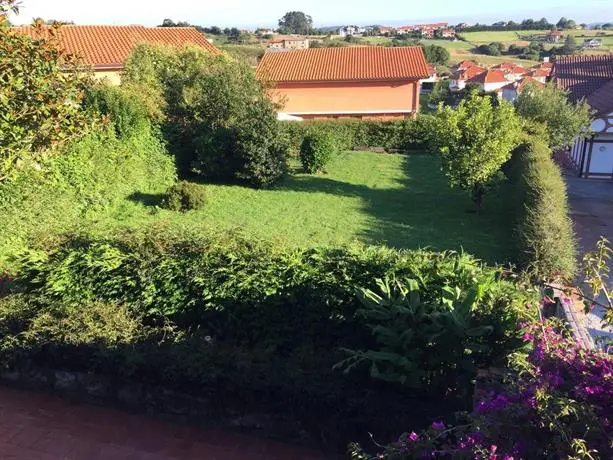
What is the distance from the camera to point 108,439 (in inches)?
174

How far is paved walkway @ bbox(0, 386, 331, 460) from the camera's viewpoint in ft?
13.9

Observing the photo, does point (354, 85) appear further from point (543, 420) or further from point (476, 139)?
point (543, 420)

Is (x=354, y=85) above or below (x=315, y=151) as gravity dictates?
above

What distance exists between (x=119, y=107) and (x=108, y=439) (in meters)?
10.3

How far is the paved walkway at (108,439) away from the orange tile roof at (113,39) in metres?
21.2

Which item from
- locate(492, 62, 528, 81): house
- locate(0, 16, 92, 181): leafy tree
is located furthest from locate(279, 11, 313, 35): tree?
locate(0, 16, 92, 181): leafy tree

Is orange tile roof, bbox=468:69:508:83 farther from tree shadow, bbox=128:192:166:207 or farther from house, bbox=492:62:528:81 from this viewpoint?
tree shadow, bbox=128:192:166:207

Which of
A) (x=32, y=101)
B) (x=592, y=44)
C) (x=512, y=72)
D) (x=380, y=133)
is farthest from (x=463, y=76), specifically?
(x=32, y=101)

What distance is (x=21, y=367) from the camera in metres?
5.03

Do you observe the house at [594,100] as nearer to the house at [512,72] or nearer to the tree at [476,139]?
the tree at [476,139]

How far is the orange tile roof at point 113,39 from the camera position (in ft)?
81.0

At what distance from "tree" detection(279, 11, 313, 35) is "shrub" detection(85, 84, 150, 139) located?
403 feet

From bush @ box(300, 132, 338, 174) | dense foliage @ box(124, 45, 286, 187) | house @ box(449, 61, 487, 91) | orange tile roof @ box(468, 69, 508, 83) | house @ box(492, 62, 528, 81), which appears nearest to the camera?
dense foliage @ box(124, 45, 286, 187)

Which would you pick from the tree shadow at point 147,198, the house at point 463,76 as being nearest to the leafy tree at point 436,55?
the house at point 463,76
